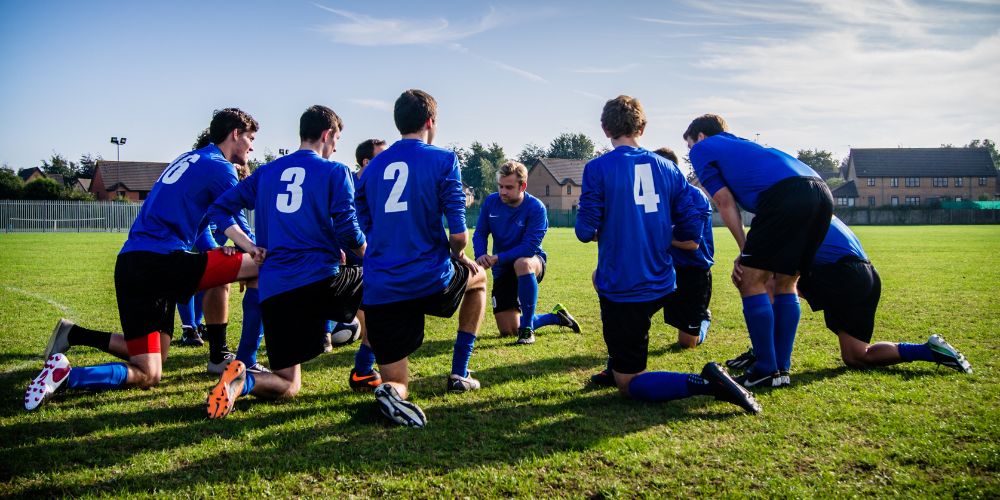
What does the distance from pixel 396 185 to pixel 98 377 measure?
103 inches

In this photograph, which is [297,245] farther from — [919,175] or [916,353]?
[919,175]

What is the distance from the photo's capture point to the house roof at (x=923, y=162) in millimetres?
75938

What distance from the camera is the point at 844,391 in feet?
13.5

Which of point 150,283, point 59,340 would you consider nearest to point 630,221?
point 150,283

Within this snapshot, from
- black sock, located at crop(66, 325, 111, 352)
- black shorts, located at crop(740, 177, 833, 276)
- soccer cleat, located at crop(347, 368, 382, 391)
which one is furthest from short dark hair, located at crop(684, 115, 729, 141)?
black sock, located at crop(66, 325, 111, 352)

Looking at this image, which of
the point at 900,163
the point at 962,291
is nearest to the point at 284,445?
the point at 962,291

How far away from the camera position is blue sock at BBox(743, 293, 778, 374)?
4.14 metres

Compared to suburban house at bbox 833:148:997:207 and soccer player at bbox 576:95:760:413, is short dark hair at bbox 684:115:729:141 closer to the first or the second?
soccer player at bbox 576:95:760:413

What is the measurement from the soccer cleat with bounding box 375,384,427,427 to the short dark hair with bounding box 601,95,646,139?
2293 mm

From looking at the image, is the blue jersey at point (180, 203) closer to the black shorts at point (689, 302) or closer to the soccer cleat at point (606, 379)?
the soccer cleat at point (606, 379)

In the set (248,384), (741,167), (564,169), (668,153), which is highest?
(564,169)

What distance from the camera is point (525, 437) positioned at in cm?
337

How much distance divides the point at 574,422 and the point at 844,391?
2034 mm

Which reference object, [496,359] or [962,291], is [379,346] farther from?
[962,291]
